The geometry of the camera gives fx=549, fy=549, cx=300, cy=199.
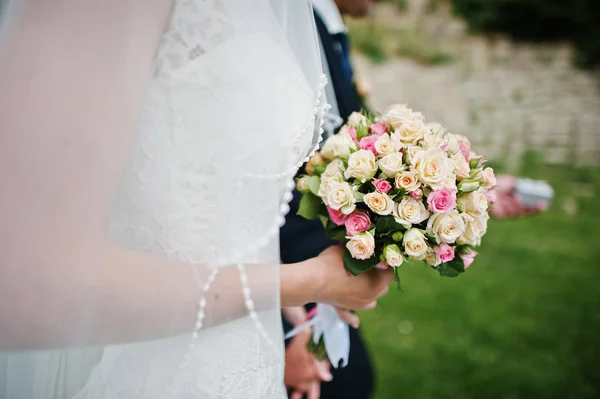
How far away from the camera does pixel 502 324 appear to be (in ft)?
14.6

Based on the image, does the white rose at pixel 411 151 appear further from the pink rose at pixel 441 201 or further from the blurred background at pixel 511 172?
the blurred background at pixel 511 172

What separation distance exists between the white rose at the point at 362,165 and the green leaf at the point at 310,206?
17cm

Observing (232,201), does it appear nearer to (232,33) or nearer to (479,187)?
(232,33)

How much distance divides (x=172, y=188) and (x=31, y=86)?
0.33 metres

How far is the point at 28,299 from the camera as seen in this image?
0.98 m

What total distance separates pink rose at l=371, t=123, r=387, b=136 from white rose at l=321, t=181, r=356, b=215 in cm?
21

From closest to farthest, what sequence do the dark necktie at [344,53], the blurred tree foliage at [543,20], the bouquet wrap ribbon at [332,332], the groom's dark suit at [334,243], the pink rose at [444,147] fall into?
1. the pink rose at [444,147]
2. the bouquet wrap ribbon at [332,332]
3. the groom's dark suit at [334,243]
4. the dark necktie at [344,53]
5. the blurred tree foliage at [543,20]

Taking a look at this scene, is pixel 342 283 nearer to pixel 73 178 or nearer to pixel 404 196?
pixel 404 196

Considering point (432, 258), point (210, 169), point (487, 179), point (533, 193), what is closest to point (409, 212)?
point (432, 258)

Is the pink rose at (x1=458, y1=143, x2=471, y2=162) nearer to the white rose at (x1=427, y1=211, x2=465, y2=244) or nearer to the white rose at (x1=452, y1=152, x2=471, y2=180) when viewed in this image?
the white rose at (x1=452, y1=152, x2=471, y2=180)

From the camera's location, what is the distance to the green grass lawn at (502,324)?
3.75 metres

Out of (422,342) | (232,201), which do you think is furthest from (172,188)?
(422,342)

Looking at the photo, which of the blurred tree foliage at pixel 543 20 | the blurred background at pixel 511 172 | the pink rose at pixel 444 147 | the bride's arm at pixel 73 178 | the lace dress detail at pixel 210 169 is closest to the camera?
the bride's arm at pixel 73 178

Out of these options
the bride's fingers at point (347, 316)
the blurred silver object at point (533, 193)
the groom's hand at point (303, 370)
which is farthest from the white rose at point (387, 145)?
the blurred silver object at point (533, 193)
